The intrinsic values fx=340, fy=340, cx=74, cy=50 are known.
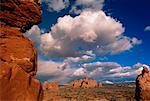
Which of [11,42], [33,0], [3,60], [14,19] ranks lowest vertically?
[3,60]

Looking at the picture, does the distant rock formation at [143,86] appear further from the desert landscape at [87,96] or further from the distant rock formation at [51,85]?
the distant rock formation at [51,85]

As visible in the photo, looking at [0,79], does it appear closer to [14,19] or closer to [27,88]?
[27,88]

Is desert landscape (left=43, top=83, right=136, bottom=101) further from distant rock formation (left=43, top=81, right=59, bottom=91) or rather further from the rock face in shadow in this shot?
the rock face in shadow

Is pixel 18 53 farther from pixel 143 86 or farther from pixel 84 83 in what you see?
pixel 84 83

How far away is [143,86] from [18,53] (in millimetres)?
25744

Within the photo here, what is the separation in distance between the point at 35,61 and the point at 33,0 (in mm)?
4109

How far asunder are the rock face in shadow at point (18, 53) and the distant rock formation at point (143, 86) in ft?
74.9

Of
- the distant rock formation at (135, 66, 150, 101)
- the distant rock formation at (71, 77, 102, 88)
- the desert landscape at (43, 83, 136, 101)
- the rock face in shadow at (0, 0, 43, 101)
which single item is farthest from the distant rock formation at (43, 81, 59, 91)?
the rock face in shadow at (0, 0, 43, 101)

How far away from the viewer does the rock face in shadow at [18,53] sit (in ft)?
63.8

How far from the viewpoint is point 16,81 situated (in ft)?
65.3

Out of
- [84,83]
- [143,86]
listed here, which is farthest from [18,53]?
[84,83]

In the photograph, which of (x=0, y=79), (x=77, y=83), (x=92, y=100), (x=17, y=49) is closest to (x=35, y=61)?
(x=17, y=49)

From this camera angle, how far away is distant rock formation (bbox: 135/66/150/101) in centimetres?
4278

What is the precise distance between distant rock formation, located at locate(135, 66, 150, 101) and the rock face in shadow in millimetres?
22820
